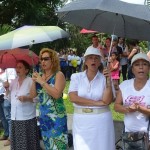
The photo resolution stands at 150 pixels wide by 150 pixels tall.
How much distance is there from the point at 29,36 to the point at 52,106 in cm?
94

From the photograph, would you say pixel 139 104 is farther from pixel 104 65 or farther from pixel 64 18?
pixel 64 18

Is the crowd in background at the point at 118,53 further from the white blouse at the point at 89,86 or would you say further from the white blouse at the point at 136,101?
the white blouse at the point at 136,101

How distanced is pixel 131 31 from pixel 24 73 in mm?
1642

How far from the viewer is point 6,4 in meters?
20.1

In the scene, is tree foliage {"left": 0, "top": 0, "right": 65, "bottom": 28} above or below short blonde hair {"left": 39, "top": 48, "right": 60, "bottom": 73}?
above

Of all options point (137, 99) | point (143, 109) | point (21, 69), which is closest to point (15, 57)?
point (21, 69)

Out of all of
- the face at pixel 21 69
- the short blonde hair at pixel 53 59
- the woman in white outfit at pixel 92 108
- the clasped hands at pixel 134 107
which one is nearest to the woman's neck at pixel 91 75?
the woman in white outfit at pixel 92 108

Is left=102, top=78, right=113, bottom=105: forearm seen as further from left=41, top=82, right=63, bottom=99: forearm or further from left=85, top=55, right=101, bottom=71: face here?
left=41, top=82, right=63, bottom=99: forearm

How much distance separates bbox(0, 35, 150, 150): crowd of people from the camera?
3961mm

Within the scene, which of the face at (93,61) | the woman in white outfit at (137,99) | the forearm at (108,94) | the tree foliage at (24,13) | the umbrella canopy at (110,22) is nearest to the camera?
the woman in white outfit at (137,99)

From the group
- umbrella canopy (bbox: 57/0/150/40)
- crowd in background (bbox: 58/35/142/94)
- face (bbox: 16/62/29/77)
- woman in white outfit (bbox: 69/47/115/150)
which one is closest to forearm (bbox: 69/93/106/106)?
woman in white outfit (bbox: 69/47/115/150)

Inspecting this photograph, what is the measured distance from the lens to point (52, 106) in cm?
464

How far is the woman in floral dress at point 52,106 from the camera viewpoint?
182 inches

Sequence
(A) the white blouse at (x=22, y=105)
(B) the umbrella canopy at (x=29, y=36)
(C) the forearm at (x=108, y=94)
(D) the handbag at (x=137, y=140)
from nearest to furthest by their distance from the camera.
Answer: (D) the handbag at (x=137, y=140), (C) the forearm at (x=108, y=94), (B) the umbrella canopy at (x=29, y=36), (A) the white blouse at (x=22, y=105)
